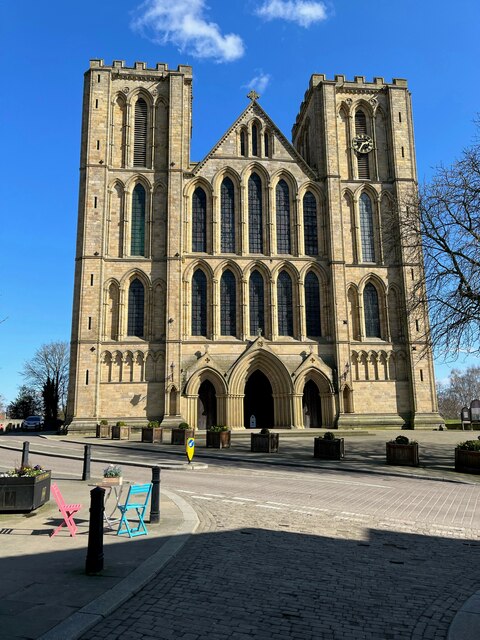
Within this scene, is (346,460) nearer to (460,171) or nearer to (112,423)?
(460,171)

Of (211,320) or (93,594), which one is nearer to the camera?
(93,594)

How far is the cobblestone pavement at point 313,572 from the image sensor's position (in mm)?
4492

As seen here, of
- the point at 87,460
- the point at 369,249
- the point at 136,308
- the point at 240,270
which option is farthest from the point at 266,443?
the point at 369,249

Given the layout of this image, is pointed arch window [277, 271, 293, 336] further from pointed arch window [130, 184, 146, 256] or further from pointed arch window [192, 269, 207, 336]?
pointed arch window [130, 184, 146, 256]

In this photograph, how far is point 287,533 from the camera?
7.97m

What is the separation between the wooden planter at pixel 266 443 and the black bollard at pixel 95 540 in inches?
616

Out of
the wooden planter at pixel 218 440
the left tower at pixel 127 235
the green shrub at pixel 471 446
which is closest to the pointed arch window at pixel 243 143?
the left tower at pixel 127 235

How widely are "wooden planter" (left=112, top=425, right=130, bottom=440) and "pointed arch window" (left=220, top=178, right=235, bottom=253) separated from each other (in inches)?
556

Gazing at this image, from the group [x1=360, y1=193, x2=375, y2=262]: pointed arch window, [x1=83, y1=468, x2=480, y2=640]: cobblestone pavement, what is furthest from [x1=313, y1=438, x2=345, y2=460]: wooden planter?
[x1=360, y1=193, x2=375, y2=262]: pointed arch window

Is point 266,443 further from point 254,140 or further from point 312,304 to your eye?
point 254,140

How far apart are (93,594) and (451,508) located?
790 centimetres

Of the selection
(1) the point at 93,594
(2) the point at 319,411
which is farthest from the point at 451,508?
(2) the point at 319,411

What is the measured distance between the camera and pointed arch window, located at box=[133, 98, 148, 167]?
3553 cm

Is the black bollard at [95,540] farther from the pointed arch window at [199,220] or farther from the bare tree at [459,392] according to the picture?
the bare tree at [459,392]
